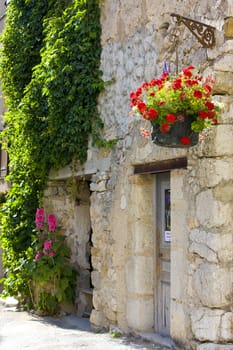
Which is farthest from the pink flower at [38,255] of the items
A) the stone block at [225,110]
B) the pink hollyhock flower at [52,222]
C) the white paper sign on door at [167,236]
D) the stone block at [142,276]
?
the stone block at [225,110]

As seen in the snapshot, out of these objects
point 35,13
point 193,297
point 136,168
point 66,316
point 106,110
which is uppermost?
point 35,13

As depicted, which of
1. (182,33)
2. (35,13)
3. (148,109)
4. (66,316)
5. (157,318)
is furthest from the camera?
(35,13)

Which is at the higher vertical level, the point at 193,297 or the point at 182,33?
the point at 182,33

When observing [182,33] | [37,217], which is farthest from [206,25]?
[37,217]

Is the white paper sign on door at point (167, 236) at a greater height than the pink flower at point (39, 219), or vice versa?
the pink flower at point (39, 219)

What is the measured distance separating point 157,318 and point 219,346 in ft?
4.52

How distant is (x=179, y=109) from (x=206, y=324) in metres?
1.99

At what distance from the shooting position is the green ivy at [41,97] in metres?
8.15

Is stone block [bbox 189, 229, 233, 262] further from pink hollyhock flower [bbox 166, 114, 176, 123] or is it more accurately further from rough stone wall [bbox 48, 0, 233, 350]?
pink hollyhock flower [bbox 166, 114, 176, 123]

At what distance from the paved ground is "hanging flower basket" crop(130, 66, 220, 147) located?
231 centimetres

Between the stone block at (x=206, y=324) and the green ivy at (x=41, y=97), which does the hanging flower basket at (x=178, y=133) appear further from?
the green ivy at (x=41, y=97)

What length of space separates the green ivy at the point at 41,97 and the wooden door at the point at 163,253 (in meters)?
1.27

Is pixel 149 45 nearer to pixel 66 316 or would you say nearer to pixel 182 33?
pixel 182 33

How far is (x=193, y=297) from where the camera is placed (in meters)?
5.90
